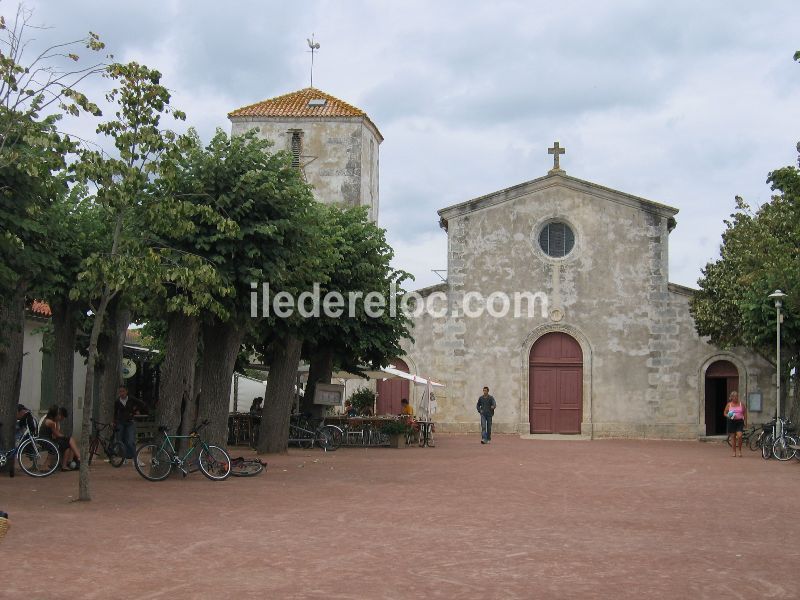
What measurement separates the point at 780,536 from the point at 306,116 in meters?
30.1

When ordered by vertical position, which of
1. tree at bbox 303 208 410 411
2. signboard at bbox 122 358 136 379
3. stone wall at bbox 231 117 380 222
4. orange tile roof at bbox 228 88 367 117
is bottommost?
signboard at bbox 122 358 136 379

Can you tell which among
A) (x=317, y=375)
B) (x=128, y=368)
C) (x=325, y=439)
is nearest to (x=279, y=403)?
(x=325, y=439)

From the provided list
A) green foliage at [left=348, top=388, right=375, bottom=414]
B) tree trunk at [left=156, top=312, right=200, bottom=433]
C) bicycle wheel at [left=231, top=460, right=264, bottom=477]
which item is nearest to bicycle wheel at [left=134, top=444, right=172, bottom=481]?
tree trunk at [left=156, top=312, right=200, bottom=433]

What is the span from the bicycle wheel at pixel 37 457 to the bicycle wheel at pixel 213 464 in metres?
2.56

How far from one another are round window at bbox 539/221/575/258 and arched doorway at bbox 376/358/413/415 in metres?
6.83

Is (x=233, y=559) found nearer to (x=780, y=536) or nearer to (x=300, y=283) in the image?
(x=780, y=536)

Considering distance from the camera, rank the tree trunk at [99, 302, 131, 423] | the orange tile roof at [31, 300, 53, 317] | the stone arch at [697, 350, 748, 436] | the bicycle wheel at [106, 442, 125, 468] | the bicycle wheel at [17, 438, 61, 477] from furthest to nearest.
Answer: the stone arch at [697, 350, 748, 436], the orange tile roof at [31, 300, 53, 317], the tree trunk at [99, 302, 131, 423], the bicycle wheel at [106, 442, 125, 468], the bicycle wheel at [17, 438, 61, 477]

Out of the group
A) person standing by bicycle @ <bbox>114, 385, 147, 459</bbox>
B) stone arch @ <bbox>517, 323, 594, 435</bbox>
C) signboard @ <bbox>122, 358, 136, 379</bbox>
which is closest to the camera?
person standing by bicycle @ <bbox>114, 385, 147, 459</bbox>

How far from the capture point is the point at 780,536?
35.0ft

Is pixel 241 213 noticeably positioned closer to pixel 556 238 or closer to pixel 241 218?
pixel 241 218

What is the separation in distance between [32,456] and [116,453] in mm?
2296

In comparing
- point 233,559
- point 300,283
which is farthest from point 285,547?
point 300,283

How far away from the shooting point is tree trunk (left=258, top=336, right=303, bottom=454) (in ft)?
75.4

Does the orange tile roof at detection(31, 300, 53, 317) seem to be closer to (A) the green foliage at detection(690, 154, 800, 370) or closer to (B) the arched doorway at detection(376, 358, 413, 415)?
(B) the arched doorway at detection(376, 358, 413, 415)
